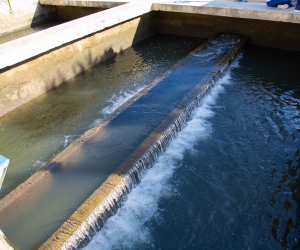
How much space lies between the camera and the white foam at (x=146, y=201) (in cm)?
367

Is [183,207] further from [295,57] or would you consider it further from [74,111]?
[295,57]

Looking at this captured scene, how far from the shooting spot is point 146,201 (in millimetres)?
4180

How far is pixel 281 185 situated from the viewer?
4.38m

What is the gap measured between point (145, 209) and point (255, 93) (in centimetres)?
419

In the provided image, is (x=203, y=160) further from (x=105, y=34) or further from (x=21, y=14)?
(x=21, y=14)

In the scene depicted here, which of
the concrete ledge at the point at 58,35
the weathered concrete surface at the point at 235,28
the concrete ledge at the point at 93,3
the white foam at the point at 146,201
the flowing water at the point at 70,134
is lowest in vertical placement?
the white foam at the point at 146,201

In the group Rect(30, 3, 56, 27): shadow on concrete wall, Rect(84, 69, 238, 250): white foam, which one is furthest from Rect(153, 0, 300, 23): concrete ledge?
Rect(30, 3, 56, 27): shadow on concrete wall

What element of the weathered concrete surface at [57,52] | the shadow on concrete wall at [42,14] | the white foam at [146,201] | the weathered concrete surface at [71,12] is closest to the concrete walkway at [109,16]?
the weathered concrete surface at [57,52]

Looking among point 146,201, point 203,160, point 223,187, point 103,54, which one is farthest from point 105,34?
→ point 223,187

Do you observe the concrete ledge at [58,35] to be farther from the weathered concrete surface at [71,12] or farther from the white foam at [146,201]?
the white foam at [146,201]

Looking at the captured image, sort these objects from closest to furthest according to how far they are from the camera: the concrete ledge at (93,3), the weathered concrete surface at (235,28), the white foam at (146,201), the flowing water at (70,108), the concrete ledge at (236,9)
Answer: the white foam at (146,201) → the flowing water at (70,108) → the concrete ledge at (236,9) → the weathered concrete surface at (235,28) → the concrete ledge at (93,3)

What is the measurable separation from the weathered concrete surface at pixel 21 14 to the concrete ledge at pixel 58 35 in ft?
14.9

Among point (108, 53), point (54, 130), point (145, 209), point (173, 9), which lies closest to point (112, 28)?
point (108, 53)

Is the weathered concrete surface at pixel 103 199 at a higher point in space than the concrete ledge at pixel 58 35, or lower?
lower
